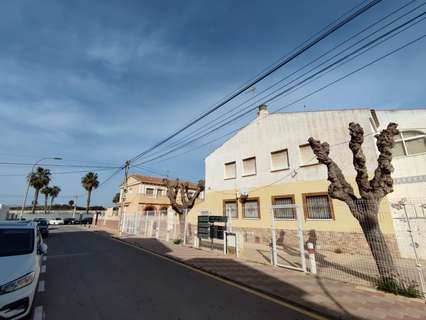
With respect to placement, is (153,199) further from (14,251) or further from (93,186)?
(14,251)

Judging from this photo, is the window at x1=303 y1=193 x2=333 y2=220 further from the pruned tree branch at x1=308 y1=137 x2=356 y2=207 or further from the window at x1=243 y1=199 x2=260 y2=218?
the pruned tree branch at x1=308 y1=137 x2=356 y2=207

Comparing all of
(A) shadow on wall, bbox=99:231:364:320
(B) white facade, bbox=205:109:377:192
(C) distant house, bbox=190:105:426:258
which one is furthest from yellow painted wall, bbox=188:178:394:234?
(A) shadow on wall, bbox=99:231:364:320

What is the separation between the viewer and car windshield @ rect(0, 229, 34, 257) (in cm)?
481

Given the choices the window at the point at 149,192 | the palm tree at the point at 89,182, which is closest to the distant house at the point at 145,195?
the window at the point at 149,192

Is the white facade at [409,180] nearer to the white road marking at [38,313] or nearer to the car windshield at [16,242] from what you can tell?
the white road marking at [38,313]

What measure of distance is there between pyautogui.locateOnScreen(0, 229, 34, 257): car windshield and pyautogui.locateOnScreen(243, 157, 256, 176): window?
13891mm

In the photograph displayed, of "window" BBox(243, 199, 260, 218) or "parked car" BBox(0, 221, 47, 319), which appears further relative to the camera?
"window" BBox(243, 199, 260, 218)

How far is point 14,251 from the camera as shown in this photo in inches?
190

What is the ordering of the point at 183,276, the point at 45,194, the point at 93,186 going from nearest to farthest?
the point at 183,276 → the point at 93,186 → the point at 45,194

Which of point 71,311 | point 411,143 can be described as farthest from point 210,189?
point 71,311

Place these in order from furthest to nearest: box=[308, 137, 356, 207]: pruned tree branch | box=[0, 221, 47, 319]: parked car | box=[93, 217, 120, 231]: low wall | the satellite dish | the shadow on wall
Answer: box=[93, 217, 120, 231]: low wall → the satellite dish → box=[308, 137, 356, 207]: pruned tree branch → the shadow on wall → box=[0, 221, 47, 319]: parked car

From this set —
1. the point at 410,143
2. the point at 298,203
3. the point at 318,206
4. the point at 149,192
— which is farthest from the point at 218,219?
the point at 149,192

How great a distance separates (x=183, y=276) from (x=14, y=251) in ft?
15.1

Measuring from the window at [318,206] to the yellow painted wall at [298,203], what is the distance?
25 centimetres
